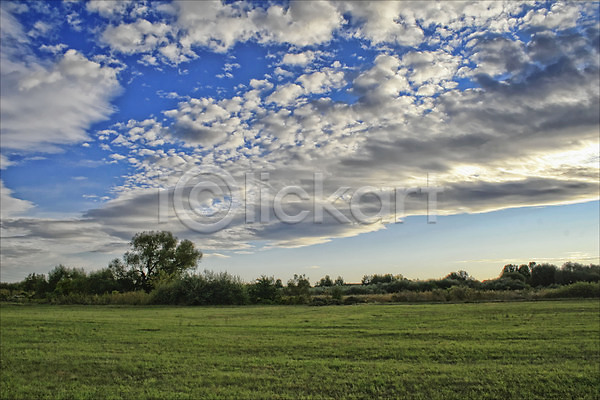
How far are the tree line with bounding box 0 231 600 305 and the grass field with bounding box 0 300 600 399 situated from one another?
26152 mm

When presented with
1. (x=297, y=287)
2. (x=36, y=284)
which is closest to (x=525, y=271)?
(x=297, y=287)

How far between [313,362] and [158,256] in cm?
6477

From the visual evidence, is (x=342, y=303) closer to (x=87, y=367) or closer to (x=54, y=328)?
(x=54, y=328)

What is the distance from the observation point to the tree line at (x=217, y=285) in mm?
45844

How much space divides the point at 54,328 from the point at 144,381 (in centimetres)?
1279

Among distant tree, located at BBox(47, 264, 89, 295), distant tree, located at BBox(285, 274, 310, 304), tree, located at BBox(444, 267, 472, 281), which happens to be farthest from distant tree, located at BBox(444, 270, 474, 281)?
distant tree, located at BBox(47, 264, 89, 295)

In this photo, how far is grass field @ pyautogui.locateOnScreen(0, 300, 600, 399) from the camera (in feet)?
29.4

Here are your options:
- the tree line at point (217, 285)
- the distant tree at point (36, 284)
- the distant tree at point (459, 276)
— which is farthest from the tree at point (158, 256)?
the distant tree at point (459, 276)

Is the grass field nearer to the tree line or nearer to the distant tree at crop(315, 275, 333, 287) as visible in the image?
the tree line

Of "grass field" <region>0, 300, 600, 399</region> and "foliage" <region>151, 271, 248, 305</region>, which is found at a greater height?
"grass field" <region>0, 300, 600, 399</region>

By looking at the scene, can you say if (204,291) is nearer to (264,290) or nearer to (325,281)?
(264,290)

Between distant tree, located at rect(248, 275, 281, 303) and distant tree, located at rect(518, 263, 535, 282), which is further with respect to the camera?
distant tree, located at rect(518, 263, 535, 282)

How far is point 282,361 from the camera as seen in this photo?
11539 millimetres

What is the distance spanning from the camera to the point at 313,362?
37.1ft
